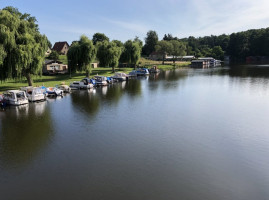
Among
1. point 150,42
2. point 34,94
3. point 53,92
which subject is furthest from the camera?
point 150,42

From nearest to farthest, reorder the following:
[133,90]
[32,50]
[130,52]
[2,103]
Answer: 1. [2,103]
2. [32,50]
3. [133,90]
4. [130,52]

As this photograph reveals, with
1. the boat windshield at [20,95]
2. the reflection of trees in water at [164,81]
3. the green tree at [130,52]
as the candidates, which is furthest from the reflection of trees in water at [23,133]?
the green tree at [130,52]

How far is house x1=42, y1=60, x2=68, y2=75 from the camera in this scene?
6844 cm

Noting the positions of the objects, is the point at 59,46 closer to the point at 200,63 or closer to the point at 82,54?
the point at 82,54

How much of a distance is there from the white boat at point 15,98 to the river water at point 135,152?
1990 millimetres

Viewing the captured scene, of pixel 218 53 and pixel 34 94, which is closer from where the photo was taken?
pixel 34 94

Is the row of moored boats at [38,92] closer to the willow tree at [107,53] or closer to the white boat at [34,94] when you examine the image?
the white boat at [34,94]

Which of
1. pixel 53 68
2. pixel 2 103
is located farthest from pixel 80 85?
pixel 53 68

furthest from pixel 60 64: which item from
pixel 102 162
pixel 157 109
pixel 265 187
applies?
pixel 265 187

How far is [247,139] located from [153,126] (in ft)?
29.4

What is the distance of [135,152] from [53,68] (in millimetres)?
60781

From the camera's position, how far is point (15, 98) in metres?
33.6

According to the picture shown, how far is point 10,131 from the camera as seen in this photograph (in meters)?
23.3

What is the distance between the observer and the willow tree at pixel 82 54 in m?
60.5
